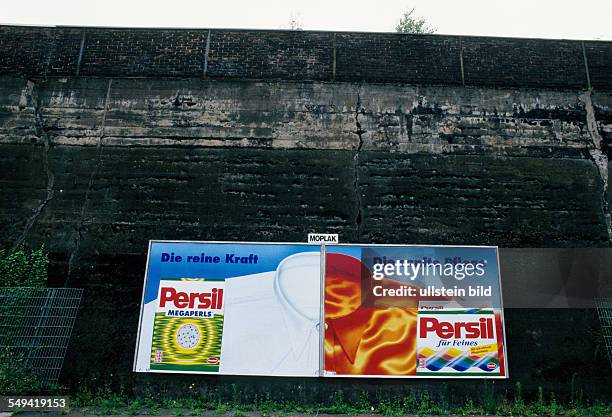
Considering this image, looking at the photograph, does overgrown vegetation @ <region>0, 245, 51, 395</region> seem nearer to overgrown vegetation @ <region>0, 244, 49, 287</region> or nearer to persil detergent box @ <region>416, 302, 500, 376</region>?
overgrown vegetation @ <region>0, 244, 49, 287</region>

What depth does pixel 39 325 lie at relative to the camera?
757 centimetres

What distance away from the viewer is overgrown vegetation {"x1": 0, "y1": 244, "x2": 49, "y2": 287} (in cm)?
806

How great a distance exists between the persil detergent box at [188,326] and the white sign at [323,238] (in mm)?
1760

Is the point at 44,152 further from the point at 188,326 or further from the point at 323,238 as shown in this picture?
the point at 323,238

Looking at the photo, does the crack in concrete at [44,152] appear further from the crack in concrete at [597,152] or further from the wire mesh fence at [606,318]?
the crack in concrete at [597,152]

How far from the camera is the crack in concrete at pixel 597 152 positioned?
859 centimetres

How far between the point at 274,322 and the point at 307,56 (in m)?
5.25

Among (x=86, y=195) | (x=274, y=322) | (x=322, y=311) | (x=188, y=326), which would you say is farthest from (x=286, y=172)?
(x=86, y=195)

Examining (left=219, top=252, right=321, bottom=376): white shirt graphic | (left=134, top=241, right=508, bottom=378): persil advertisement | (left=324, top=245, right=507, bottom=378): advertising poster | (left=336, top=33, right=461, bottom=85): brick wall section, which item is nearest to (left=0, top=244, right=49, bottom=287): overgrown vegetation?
(left=134, top=241, right=508, bottom=378): persil advertisement

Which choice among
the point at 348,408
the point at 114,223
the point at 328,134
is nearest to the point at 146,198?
the point at 114,223

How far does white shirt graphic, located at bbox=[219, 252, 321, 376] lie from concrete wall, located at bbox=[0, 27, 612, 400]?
0.83m

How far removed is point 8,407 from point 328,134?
6.86 m

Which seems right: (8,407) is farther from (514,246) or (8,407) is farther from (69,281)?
(514,246)

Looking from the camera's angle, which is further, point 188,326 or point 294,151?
point 294,151
